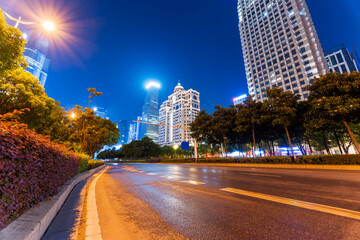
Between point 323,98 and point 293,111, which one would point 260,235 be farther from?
point 293,111

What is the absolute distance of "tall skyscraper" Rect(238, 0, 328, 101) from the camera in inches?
2820

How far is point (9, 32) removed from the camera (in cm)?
916

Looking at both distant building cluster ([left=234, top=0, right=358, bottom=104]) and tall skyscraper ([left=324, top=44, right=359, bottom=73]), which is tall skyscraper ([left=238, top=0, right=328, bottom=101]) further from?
tall skyscraper ([left=324, top=44, right=359, bottom=73])

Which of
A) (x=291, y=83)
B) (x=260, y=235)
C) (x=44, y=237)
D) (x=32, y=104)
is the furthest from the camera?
(x=291, y=83)

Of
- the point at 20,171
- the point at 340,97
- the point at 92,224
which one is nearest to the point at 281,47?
the point at 340,97

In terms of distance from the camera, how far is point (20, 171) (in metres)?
2.31

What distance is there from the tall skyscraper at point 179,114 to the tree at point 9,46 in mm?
117668

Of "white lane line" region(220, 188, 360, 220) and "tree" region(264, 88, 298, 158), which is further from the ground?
"tree" region(264, 88, 298, 158)

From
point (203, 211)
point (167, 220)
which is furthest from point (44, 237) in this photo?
point (203, 211)

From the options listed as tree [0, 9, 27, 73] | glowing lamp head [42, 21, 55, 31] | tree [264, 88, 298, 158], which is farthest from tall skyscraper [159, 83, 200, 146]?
tree [0, 9, 27, 73]

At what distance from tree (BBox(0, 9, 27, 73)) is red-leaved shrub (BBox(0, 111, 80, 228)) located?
34.1 feet

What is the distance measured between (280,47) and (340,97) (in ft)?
276

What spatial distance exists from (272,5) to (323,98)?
10536 cm

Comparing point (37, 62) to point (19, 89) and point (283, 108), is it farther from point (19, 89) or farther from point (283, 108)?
point (283, 108)
